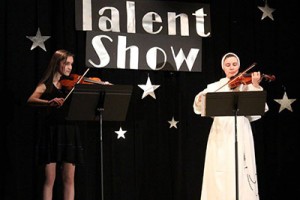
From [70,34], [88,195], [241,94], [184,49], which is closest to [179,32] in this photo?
[184,49]

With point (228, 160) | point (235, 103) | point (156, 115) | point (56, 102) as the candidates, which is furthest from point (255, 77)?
point (56, 102)

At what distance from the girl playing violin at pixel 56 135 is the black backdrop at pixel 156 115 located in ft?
1.34

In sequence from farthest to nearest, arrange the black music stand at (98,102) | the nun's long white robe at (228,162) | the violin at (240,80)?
1. the nun's long white robe at (228,162)
2. the violin at (240,80)
3. the black music stand at (98,102)

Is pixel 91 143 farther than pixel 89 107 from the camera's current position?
Yes

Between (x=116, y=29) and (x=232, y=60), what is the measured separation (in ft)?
4.28

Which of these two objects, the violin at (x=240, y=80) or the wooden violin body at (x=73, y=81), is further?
the violin at (x=240, y=80)

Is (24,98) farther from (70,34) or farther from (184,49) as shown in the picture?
(184,49)

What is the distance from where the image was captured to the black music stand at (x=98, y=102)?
4309mm

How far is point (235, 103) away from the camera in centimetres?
442

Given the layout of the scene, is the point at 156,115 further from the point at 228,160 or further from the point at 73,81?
the point at 73,81

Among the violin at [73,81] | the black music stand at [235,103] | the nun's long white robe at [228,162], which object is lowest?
the nun's long white robe at [228,162]

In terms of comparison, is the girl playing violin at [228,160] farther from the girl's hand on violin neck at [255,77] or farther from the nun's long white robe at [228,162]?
the girl's hand on violin neck at [255,77]

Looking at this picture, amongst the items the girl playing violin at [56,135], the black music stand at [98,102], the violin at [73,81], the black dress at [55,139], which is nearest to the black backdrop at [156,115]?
the girl playing violin at [56,135]

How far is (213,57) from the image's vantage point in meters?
5.92
